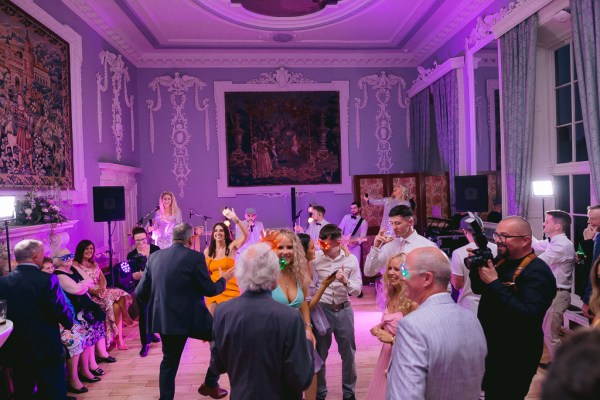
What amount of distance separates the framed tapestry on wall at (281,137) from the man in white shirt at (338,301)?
244 inches

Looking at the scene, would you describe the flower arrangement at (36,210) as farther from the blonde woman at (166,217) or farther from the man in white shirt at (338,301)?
the man in white shirt at (338,301)

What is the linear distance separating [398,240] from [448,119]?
469 cm

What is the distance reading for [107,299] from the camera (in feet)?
17.2

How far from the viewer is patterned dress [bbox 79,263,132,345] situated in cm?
507

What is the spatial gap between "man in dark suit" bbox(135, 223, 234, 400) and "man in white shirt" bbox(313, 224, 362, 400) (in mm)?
968

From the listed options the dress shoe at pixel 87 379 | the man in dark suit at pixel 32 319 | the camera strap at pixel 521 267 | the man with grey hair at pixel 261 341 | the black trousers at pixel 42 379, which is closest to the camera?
the man with grey hair at pixel 261 341

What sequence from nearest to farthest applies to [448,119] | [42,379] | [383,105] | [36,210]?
[42,379], [36,210], [448,119], [383,105]

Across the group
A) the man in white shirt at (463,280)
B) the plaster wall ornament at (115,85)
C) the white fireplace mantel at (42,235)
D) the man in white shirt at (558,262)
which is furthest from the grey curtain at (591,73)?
the plaster wall ornament at (115,85)

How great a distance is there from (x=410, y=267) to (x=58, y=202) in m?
5.00

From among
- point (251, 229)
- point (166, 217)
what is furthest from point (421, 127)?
point (166, 217)

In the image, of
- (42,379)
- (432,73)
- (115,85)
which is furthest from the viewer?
(432,73)

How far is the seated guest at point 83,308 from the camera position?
4355 mm

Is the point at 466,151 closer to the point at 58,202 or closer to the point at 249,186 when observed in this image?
the point at 249,186

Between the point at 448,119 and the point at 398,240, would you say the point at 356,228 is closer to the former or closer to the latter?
the point at 448,119
